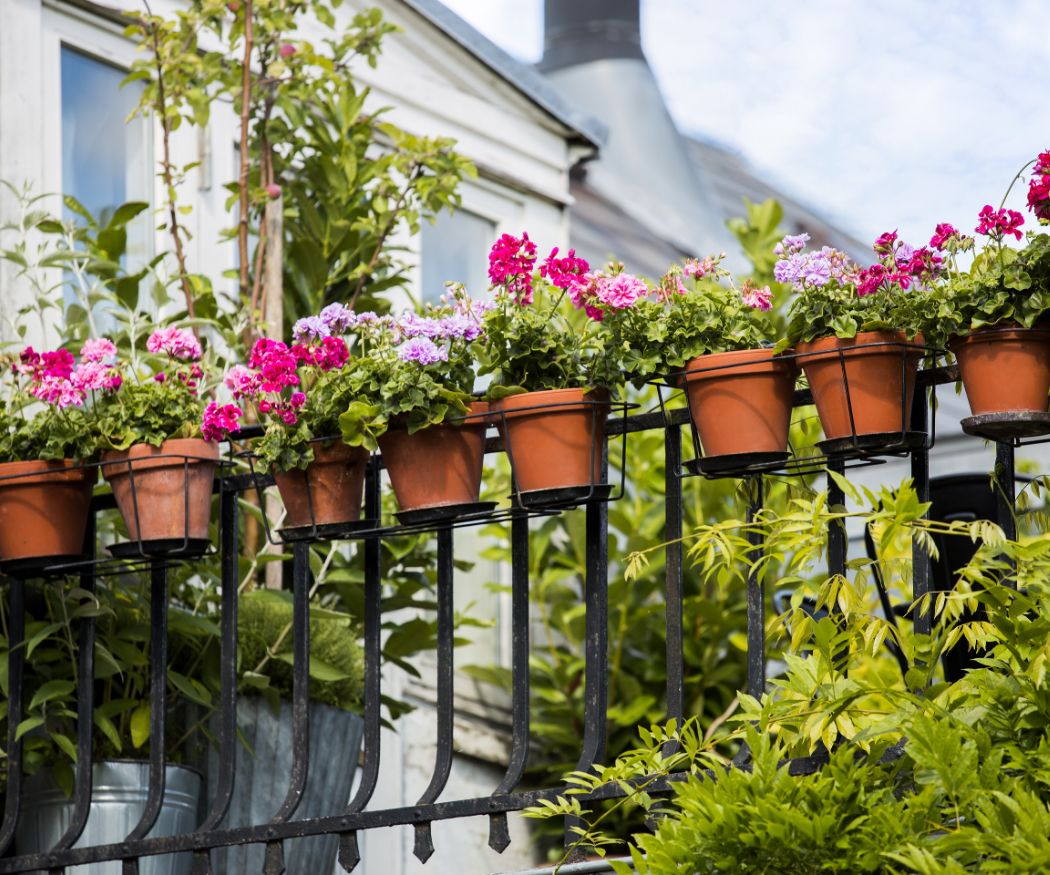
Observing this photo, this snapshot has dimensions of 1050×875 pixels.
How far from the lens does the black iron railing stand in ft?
7.75

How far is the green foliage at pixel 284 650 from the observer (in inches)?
131

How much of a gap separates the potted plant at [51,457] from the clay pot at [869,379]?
1.29 metres


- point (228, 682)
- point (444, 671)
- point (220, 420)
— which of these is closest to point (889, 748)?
point (444, 671)

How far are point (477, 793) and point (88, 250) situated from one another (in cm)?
209

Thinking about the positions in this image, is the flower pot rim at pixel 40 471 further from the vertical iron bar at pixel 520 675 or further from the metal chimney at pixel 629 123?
the metal chimney at pixel 629 123

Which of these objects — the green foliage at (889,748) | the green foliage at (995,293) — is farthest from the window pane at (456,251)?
the green foliage at (889,748)

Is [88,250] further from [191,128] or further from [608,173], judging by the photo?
[608,173]

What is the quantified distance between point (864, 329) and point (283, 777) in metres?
1.61

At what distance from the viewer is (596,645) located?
8.01 feet

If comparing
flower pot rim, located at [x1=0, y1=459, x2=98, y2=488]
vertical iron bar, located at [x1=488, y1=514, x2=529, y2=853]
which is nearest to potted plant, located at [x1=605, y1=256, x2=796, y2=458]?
vertical iron bar, located at [x1=488, y1=514, x2=529, y2=853]

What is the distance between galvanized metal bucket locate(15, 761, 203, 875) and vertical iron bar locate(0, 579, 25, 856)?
12 centimetres

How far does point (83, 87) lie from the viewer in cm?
420

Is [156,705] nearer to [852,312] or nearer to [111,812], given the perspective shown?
[111,812]

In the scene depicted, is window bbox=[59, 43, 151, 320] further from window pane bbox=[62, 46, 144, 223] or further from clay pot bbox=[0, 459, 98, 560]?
clay pot bbox=[0, 459, 98, 560]
